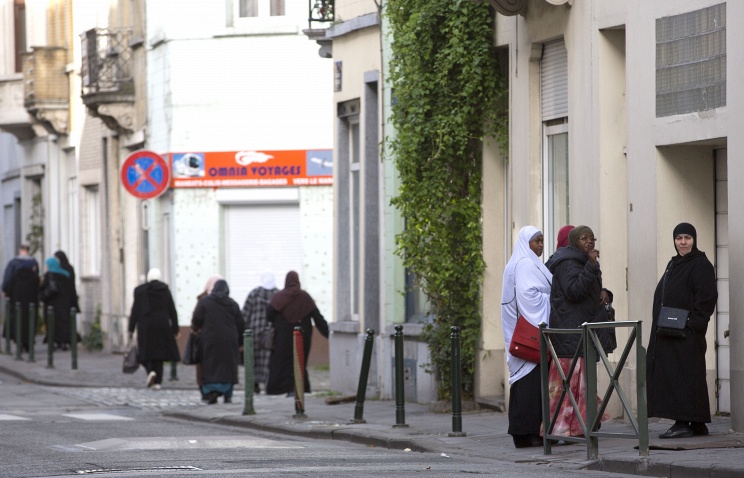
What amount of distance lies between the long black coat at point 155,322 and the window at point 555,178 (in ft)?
25.4

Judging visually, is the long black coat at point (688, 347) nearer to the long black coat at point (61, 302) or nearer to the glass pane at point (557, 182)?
the glass pane at point (557, 182)

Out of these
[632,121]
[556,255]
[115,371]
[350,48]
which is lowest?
[115,371]

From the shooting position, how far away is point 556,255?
13.4 meters

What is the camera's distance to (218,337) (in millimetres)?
20500

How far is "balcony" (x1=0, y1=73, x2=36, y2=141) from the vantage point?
128 feet

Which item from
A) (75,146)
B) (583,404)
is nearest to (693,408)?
(583,404)

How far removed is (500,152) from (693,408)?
538cm

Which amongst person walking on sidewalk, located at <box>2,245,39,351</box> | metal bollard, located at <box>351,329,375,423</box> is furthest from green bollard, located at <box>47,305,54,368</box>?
metal bollard, located at <box>351,329,375,423</box>

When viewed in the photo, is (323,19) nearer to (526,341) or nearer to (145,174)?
(145,174)

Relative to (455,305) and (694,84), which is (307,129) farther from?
(694,84)

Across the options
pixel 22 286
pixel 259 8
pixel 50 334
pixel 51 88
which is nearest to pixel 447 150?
pixel 50 334

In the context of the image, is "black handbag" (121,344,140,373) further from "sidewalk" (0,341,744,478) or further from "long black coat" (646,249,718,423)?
"long black coat" (646,249,718,423)

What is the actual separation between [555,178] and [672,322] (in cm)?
402

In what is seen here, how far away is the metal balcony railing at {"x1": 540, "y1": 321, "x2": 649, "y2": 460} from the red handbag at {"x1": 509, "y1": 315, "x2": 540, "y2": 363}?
0.51 meters
